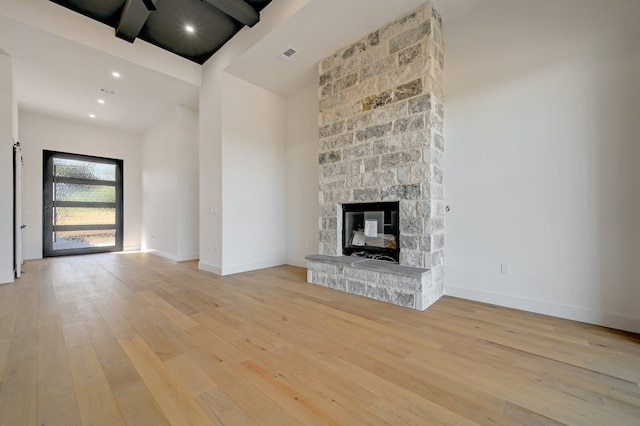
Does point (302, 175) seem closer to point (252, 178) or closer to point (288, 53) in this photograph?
point (252, 178)

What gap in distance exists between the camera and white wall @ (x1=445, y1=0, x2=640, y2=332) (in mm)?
2211

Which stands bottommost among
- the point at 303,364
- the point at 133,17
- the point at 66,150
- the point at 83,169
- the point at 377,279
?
the point at 303,364

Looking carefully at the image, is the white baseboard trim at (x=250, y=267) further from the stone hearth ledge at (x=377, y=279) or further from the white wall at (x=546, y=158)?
the white wall at (x=546, y=158)

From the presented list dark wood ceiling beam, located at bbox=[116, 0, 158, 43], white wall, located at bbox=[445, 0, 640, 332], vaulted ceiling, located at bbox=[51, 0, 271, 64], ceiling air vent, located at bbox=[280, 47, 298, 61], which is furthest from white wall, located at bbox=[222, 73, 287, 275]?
white wall, located at bbox=[445, 0, 640, 332]

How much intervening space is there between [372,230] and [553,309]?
1968 millimetres

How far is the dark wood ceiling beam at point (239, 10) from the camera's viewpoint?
312 cm

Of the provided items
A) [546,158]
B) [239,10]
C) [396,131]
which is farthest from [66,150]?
[546,158]

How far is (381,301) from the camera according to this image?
9.58 ft

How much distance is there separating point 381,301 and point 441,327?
2.51ft

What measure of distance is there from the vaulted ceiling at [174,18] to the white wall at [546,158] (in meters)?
2.69

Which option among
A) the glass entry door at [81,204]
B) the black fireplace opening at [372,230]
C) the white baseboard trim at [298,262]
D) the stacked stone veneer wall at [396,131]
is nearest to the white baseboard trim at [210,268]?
the white baseboard trim at [298,262]

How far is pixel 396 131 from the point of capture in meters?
3.09

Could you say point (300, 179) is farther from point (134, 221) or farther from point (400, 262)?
point (134, 221)

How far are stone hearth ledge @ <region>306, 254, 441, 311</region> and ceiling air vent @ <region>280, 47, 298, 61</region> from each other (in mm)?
2929
